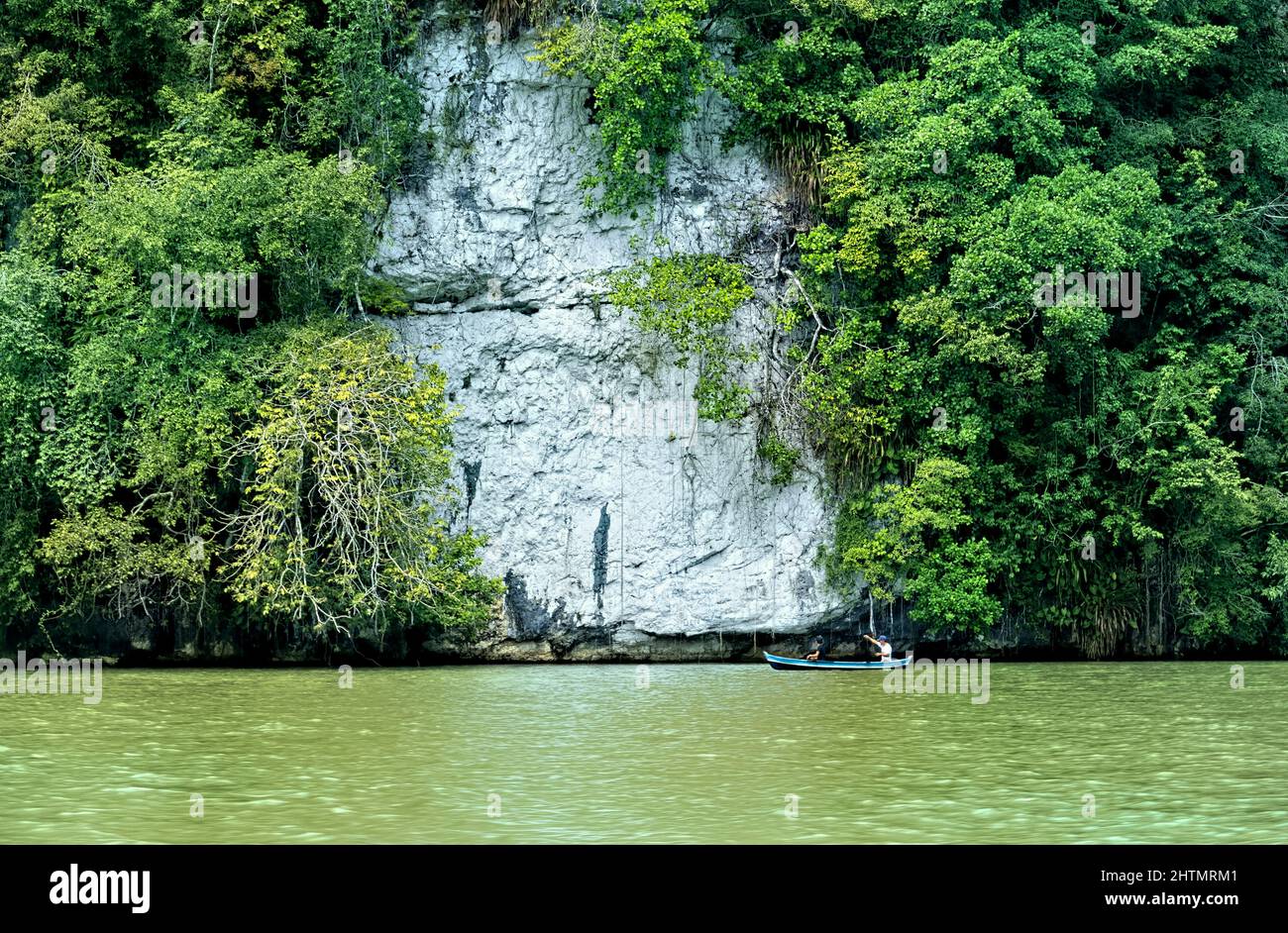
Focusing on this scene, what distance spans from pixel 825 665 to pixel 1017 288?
5.36 metres

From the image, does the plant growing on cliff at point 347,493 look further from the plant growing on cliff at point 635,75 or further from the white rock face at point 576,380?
the plant growing on cliff at point 635,75

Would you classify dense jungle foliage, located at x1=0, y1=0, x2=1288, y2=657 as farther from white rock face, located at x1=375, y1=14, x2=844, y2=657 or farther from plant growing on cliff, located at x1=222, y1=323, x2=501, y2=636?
white rock face, located at x1=375, y1=14, x2=844, y2=657

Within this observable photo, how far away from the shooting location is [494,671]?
1914cm

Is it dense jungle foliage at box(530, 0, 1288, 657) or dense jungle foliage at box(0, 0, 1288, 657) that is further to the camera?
dense jungle foliage at box(530, 0, 1288, 657)

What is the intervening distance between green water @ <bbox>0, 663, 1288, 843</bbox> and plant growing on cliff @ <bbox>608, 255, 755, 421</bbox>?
4068mm

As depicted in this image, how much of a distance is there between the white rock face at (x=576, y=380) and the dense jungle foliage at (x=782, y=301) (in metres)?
0.50

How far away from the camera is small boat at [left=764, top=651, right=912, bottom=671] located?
60.5ft

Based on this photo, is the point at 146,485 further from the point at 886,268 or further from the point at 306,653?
the point at 886,268

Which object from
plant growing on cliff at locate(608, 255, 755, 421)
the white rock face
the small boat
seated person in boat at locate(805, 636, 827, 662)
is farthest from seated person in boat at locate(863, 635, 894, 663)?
plant growing on cliff at locate(608, 255, 755, 421)

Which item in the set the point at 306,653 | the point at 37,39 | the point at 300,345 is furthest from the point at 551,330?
the point at 37,39

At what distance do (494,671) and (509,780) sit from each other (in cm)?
757

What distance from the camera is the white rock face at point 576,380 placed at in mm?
20469

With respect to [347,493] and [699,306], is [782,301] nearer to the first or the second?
[699,306]

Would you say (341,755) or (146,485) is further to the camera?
(146,485)
